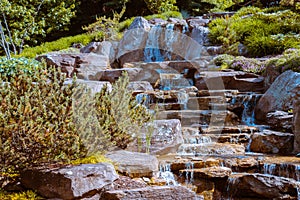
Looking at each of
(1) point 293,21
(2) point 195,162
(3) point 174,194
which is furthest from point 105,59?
(3) point 174,194

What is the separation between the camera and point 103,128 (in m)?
3.33

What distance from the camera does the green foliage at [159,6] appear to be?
16797 millimetres

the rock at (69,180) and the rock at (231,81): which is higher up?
the rock at (231,81)

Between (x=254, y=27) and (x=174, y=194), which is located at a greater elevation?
(x=254, y=27)

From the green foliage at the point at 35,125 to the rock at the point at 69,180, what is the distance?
18 centimetres

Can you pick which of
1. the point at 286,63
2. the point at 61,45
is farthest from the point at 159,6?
the point at 286,63

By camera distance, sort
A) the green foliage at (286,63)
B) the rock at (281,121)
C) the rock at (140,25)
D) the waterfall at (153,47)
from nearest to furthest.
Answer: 1. the rock at (281,121)
2. the green foliage at (286,63)
3. the waterfall at (153,47)
4. the rock at (140,25)

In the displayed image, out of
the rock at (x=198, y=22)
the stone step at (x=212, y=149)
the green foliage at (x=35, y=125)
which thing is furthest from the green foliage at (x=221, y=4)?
the green foliage at (x=35, y=125)

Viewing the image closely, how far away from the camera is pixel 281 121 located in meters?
5.93

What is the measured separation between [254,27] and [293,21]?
1242 mm

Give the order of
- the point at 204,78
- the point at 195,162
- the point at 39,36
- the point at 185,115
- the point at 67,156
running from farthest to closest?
the point at 39,36 < the point at 204,78 < the point at 185,115 < the point at 195,162 < the point at 67,156

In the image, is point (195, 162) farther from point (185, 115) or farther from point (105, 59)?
point (105, 59)

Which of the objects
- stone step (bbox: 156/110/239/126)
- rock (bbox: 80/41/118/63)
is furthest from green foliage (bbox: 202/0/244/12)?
stone step (bbox: 156/110/239/126)

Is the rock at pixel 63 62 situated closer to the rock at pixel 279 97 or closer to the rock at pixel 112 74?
the rock at pixel 112 74
